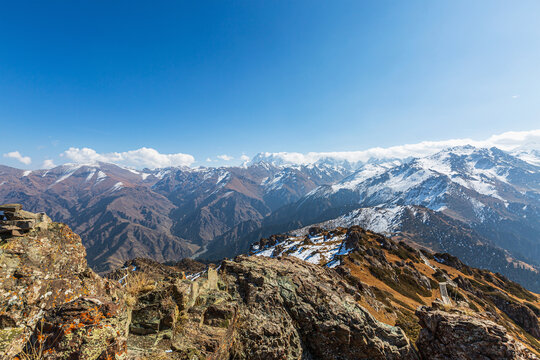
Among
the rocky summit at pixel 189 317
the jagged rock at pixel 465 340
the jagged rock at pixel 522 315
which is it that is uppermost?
the rocky summit at pixel 189 317

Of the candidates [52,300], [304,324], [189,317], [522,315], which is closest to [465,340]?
[304,324]

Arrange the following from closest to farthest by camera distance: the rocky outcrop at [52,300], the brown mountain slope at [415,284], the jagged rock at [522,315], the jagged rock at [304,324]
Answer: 1. the rocky outcrop at [52,300]
2. the jagged rock at [304,324]
3. the brown mountain slope at [415,284]
4. the jagged rock at [522,315]

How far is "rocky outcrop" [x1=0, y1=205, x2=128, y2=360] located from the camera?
507 centimetres

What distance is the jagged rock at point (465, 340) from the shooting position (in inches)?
365

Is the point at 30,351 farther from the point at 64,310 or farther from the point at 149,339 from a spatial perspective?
the point at 149,339

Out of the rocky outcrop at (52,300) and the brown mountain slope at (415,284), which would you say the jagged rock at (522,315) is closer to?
the brown mountain slope at (415,284)

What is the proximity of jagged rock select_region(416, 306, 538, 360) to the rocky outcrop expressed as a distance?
1289 cm

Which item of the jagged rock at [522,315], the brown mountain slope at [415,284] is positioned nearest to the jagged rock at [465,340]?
the brown mountain slope at [415,284]

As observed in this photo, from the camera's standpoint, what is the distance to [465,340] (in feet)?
31.7

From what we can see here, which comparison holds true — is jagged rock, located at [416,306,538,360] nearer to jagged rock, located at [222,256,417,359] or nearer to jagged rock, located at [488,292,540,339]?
jagged rock, located at [222,256,417,359]

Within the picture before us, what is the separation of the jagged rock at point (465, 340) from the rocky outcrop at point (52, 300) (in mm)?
12892

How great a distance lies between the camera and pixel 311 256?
8331 cm

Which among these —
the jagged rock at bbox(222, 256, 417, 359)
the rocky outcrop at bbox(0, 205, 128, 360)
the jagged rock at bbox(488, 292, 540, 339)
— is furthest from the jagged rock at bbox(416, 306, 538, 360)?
the jagged rock at bbox(488, 292, 540, 339)

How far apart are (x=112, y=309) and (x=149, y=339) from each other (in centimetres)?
167
